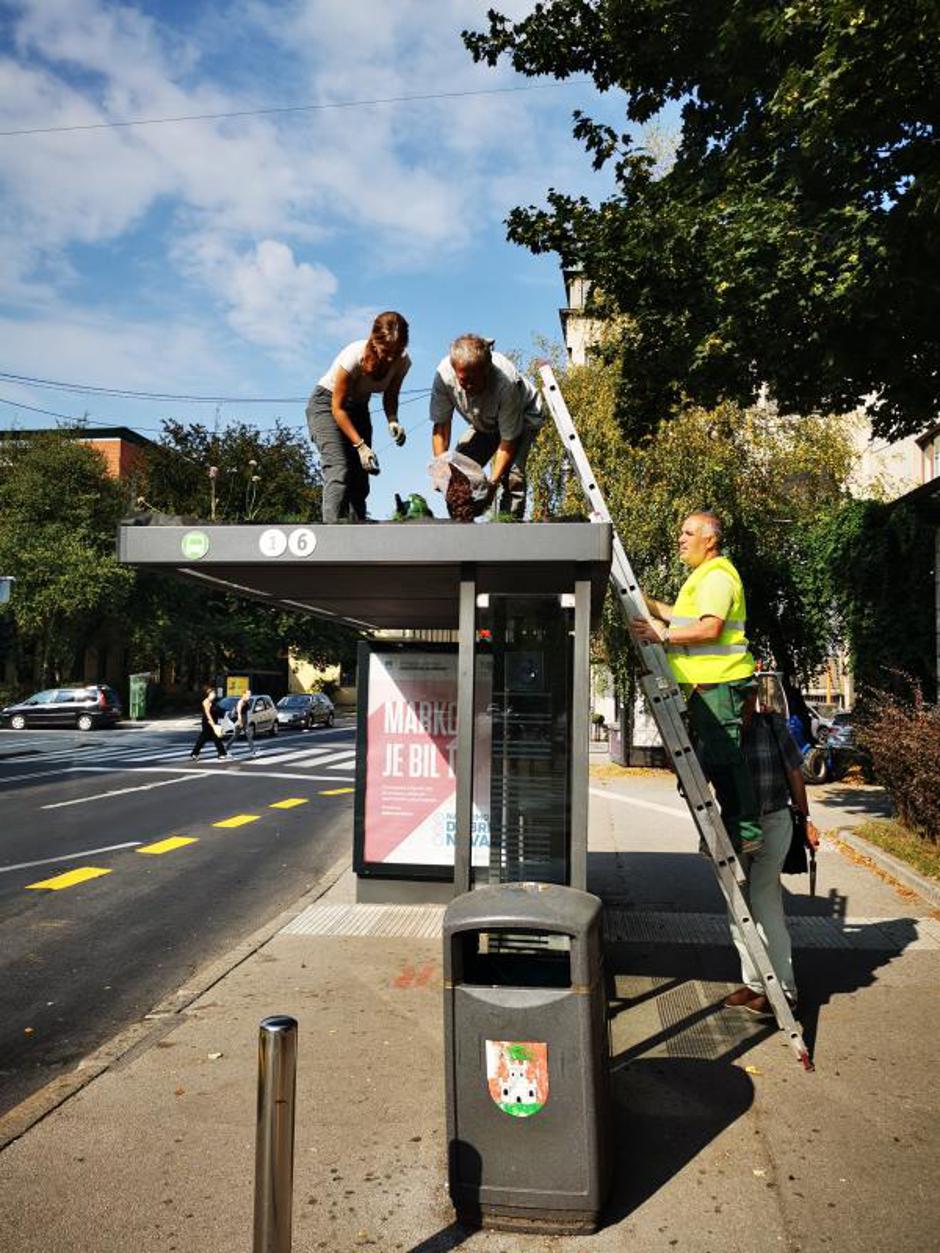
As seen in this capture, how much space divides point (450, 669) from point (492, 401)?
2.48 meters

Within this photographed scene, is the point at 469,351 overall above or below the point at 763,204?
below

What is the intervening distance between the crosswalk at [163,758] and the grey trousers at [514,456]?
49.5 ft

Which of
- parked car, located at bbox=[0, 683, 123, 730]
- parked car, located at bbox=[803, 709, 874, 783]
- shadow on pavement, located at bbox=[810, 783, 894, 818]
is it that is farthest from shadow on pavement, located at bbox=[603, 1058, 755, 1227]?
parked car, located at bbox=[0, 683, 123, 730]

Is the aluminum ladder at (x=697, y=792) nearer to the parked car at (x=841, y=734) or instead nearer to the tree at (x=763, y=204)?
the tree at (x=763, y=204)

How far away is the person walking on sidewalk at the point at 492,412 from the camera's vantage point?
5.64 m

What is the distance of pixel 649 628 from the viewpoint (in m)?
4.84

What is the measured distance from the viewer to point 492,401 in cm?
591

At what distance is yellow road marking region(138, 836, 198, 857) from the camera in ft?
37.1

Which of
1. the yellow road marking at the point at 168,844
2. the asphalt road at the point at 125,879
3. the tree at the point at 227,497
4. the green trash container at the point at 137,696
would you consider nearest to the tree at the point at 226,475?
the tree at the point at 227,497

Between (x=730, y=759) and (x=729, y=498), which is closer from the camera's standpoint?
(x=730, y=759)

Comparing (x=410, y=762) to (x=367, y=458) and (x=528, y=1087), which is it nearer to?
(x=367, y=458)

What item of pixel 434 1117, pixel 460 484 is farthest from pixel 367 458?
pixel 434 1117

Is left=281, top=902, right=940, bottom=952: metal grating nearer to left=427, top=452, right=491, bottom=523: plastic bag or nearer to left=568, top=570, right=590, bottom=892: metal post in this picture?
left=568, top=570, right=590, bottom=892: metal post

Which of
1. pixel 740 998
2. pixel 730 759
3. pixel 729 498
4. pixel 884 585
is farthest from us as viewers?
pixel 729 498
